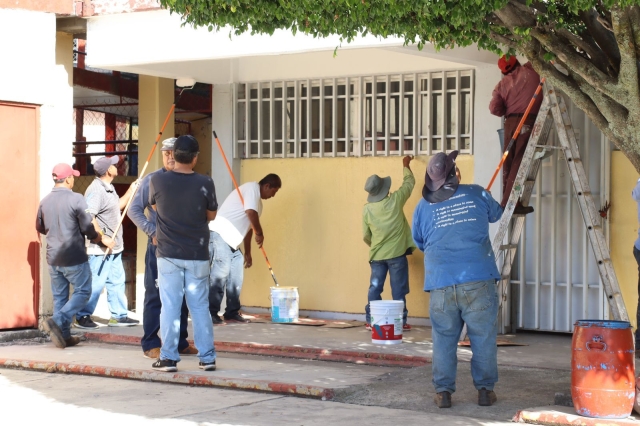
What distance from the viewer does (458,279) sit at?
22.2 feet

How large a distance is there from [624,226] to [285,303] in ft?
13.1

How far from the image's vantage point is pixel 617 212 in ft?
32.3

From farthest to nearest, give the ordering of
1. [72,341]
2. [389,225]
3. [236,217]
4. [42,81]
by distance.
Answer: [236,217] < [42,81] < [389,225] < [72,341]

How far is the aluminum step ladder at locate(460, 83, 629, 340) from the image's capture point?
852 cm

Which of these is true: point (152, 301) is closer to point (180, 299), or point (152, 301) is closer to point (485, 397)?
point (180, 299)

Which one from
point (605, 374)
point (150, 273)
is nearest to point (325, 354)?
point (150, 273)

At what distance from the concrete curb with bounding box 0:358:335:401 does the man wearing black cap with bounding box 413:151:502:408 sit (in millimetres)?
997

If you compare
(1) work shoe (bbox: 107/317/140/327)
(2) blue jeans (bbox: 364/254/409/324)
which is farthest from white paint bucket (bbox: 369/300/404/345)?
(1) work shoe (bbox: 107/317/140/327)

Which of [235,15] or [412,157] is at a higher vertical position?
[235,15]

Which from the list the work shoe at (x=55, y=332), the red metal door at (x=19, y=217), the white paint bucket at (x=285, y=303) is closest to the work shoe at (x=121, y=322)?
the red metal door at (x=19, y=217)

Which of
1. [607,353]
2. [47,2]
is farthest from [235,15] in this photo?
[47,2]

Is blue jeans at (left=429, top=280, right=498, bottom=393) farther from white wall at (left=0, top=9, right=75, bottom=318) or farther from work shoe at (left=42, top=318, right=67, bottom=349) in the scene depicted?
white wall at (left=0, top=9, right=75, bottom=318)

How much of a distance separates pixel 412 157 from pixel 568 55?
490 cm

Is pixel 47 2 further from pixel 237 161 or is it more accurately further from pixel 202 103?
pixel 202 103
